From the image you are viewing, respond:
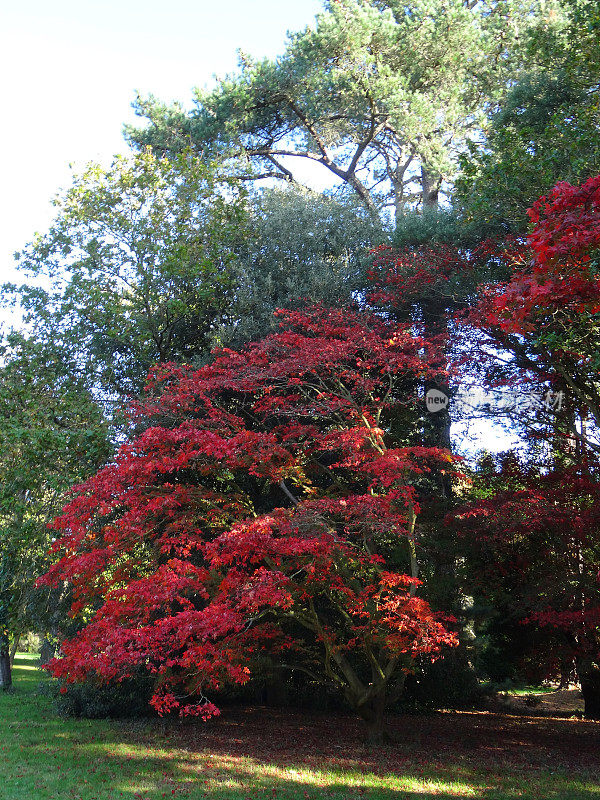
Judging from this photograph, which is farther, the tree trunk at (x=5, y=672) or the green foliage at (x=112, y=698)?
the tree trunk at (x=5, y=672)

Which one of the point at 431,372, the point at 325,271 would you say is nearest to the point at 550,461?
the point at 431,372

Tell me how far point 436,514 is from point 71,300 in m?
7.27

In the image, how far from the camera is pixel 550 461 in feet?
29.9

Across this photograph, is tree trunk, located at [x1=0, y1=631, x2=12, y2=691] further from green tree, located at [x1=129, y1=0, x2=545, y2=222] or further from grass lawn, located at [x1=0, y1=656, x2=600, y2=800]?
A: green tree, located at [x1=129, y1=0, x2=545, y2=222]

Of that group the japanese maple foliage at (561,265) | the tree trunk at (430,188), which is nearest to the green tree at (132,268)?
the tree trunk at (430,188)

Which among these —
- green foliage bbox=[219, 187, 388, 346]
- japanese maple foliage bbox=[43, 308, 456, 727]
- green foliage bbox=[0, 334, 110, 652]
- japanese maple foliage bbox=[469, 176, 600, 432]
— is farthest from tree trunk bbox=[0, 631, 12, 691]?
japanese maple foliage bbox=[469, 176, 600, 432]

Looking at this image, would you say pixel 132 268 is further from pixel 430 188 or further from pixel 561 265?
pixel 561 265

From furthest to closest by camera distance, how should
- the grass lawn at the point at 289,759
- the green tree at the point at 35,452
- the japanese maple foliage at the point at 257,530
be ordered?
the green tree at the point at 35,452, the japanese maple foliage at the point at 257,530, the grass lawn at the point at 289,759

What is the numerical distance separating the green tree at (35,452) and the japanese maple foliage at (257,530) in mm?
888

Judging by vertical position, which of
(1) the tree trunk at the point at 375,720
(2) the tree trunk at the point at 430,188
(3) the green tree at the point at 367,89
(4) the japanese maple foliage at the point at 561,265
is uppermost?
(3) the green tree at the point at 367,89

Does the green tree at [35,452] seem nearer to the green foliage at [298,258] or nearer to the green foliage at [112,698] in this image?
A: the green foliage at [112,698]

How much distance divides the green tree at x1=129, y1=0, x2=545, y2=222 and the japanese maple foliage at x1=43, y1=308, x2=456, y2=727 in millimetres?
4914

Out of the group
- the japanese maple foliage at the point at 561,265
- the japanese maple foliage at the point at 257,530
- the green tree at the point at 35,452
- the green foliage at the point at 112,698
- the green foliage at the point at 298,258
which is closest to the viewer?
the japanese maple foliage at the point at 561,265

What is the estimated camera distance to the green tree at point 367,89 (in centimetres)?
1157
